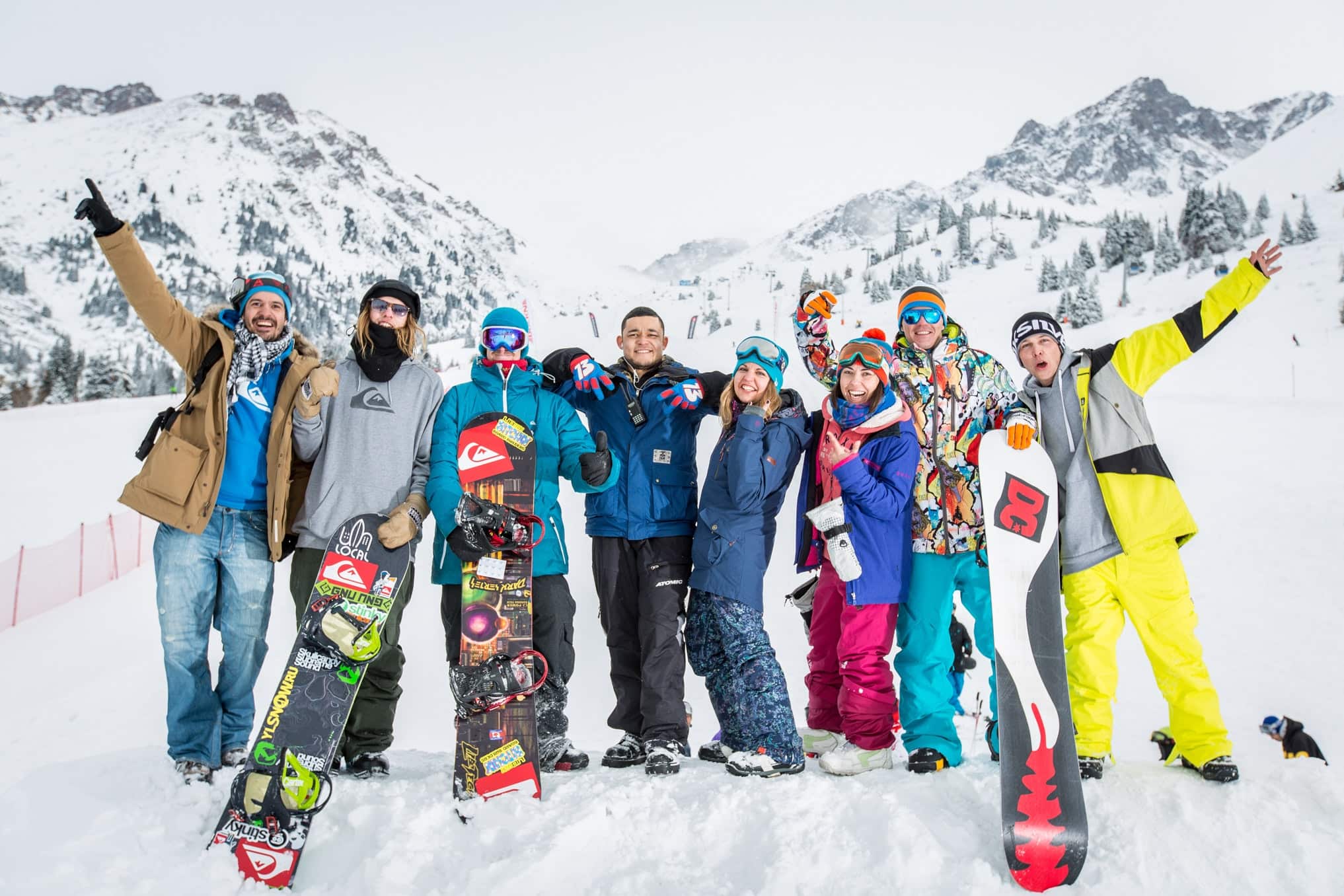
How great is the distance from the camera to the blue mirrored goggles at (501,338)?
3424 mm

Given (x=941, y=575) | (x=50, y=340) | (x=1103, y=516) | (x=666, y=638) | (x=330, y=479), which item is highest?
(x=50, y=340)

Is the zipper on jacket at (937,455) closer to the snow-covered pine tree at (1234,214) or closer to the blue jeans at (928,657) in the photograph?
the blue jeans at (928,657)

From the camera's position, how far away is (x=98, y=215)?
3.08 metres

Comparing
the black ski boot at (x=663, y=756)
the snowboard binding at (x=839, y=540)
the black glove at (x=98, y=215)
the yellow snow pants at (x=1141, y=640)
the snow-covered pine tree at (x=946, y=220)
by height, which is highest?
the snow-covered pine tree at (x=946, y=220)

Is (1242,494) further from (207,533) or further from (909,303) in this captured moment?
(207,533)

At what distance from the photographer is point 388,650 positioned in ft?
10.7

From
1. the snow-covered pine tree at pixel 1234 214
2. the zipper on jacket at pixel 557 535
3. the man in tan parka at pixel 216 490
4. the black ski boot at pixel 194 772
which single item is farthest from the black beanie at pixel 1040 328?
the snow-covered pine tree at pixel 1234 214

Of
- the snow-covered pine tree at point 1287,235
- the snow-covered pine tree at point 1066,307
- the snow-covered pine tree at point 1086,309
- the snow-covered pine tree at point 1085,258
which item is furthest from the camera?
the snow-covered pine tree at point 1085,258

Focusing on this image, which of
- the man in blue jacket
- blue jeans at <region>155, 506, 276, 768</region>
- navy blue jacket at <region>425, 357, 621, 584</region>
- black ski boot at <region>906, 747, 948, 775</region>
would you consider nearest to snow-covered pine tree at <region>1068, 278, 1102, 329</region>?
the man in blue jacket

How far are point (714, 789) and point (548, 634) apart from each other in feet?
3.19

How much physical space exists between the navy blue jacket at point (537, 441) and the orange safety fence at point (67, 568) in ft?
26.0

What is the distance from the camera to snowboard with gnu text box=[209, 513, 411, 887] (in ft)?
8.55

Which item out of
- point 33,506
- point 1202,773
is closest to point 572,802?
point 1202,773

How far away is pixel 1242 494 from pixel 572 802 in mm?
14795
